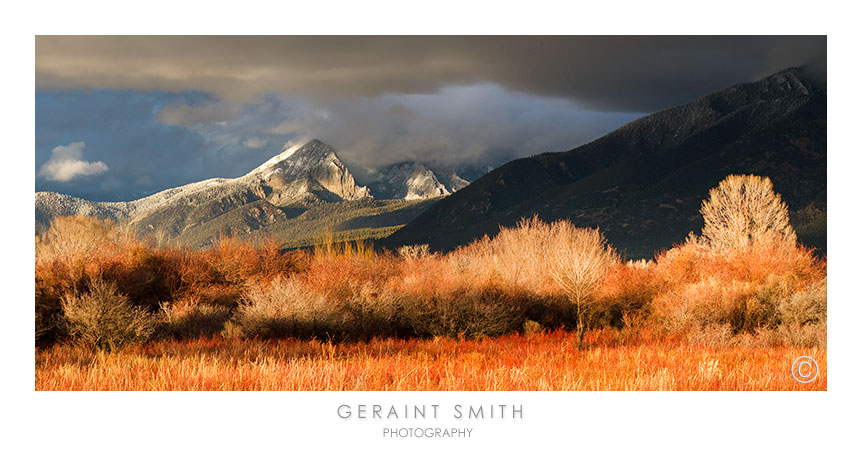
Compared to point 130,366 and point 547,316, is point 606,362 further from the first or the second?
point 547,316

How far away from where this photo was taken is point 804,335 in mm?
12328

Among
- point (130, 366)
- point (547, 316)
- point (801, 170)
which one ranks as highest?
point (801, 170)

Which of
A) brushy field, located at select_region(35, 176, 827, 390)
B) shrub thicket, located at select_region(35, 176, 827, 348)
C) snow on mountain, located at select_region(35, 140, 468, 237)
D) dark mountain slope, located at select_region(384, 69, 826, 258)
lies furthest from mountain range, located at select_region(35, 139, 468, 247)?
brushy field, located at select_region(35, 176, 827, 390)

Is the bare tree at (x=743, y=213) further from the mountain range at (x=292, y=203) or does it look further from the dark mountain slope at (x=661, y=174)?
the mountain range at (x=292, y=203)

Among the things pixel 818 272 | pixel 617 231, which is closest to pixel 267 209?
pixel 617 231

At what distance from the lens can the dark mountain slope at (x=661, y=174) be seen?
73125mm

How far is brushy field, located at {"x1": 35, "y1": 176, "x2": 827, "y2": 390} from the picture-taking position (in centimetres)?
707

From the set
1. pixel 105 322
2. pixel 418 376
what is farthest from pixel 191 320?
pixel 418 376

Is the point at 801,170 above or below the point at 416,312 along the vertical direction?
above

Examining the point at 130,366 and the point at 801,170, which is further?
the point at 801,170

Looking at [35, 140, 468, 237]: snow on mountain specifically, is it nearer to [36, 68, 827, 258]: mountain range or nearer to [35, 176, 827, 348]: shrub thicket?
[36, 68, 827, 258]: mountain range

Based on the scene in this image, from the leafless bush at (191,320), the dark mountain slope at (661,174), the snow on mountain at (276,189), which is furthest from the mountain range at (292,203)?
the leafless bush at (191,320)

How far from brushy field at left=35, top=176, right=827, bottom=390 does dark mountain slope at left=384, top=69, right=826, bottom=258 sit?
3913 cm

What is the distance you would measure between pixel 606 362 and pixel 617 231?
9075 cm
